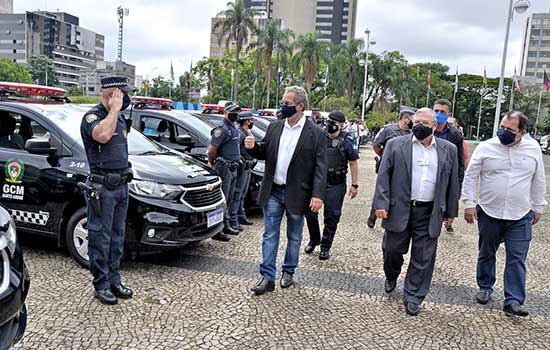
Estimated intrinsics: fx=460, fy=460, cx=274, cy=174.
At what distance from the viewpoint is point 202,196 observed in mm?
4695

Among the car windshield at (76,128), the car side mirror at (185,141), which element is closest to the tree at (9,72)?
the car side mirror at (185,141)

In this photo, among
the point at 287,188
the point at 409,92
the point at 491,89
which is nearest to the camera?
the point at 287,188

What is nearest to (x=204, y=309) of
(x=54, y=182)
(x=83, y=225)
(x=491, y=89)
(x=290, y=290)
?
(x=290, y=290)

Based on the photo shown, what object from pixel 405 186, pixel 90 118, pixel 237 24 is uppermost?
pixel 237 24

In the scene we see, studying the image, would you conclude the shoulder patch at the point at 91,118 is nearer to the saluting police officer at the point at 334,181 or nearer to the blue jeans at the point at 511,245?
the saluting police officer at the point at 334,181

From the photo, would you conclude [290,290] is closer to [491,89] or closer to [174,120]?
[174,120]

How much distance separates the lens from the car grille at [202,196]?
4.52 meters

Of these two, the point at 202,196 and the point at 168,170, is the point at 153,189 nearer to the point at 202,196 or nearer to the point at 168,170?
the point at 168,170

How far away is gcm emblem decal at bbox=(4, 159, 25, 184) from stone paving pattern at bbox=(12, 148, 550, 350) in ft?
2.68

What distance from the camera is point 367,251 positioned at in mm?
5625

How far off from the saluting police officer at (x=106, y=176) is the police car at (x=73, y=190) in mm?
533

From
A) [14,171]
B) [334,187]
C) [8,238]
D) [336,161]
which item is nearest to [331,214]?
[334,187]

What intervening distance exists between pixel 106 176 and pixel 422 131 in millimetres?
2583

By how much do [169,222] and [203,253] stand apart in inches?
39.7
